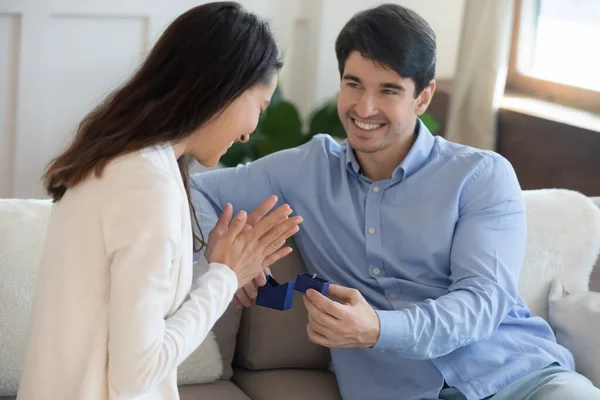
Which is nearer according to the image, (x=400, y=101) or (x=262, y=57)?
(x=262, y=57)

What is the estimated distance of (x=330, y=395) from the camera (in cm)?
209

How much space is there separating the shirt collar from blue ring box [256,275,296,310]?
0.41 meters

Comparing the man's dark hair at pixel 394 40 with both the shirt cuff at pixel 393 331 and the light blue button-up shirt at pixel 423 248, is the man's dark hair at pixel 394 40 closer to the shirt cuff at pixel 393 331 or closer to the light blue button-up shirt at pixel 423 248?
the light blue button-up shirt at pixel 423 248

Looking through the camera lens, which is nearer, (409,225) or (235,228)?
(235,228)

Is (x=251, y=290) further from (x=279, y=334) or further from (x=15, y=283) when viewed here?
(x=15, y=283)

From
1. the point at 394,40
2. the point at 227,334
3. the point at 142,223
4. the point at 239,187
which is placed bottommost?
the point at 227,334

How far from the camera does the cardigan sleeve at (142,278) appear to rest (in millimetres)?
1281

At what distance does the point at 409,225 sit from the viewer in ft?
6.55

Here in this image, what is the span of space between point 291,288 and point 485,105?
2.08m

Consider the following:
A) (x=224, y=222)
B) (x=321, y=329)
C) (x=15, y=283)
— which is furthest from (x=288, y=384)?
(x=15, y=283)

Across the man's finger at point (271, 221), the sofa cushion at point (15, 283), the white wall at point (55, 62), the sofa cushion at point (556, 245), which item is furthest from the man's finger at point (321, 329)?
the white wall at point (55, 62)

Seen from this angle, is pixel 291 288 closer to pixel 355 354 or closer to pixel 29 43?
pixel 355 354

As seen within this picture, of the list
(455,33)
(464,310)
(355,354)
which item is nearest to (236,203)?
(355,354)

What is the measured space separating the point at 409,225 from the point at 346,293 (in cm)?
33
